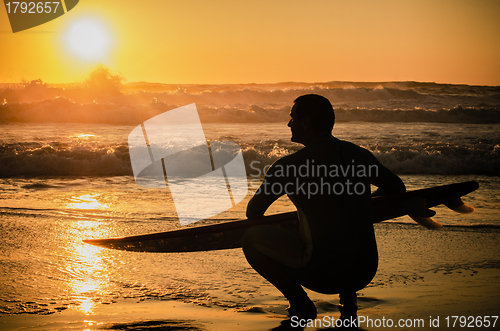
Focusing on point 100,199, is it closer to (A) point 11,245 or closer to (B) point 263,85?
(A) point 11,245

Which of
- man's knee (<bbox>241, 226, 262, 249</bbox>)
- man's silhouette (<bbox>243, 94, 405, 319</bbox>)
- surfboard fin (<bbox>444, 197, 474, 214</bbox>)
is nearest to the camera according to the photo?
man's silhouette (<bbox>243, 94, 405, 319</bbox>)

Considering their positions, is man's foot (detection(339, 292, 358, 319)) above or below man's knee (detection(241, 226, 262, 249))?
below

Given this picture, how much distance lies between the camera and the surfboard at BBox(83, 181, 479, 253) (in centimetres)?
215

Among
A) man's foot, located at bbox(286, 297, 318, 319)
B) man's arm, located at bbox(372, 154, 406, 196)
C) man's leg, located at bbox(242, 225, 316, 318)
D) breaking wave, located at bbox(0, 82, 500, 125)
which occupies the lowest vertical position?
man's foot, located at bbox(286, 297, 318, 319)

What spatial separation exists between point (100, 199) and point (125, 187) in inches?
46.1

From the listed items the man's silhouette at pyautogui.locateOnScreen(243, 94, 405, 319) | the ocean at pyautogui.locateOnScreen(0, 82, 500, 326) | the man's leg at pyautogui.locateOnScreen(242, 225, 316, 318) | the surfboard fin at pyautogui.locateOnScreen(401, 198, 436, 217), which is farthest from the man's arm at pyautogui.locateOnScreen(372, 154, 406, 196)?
the ocean at pyautogui.locateOnScreen(0, 82, 500, 326)

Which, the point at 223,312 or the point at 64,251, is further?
the point at 64,251

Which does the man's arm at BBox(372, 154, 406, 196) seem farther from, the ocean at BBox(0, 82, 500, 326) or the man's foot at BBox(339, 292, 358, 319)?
the ocean at BBox(0, 82, 500, 326)

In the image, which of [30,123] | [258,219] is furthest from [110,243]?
[30,123]

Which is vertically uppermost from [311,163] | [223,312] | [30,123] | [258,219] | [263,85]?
[263,85]

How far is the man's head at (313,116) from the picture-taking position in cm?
182

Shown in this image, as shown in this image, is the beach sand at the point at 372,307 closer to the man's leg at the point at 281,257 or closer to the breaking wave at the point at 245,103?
the man's leg at the point at 281,257

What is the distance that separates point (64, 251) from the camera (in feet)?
11.8

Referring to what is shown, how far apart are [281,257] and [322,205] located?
0.34 m
